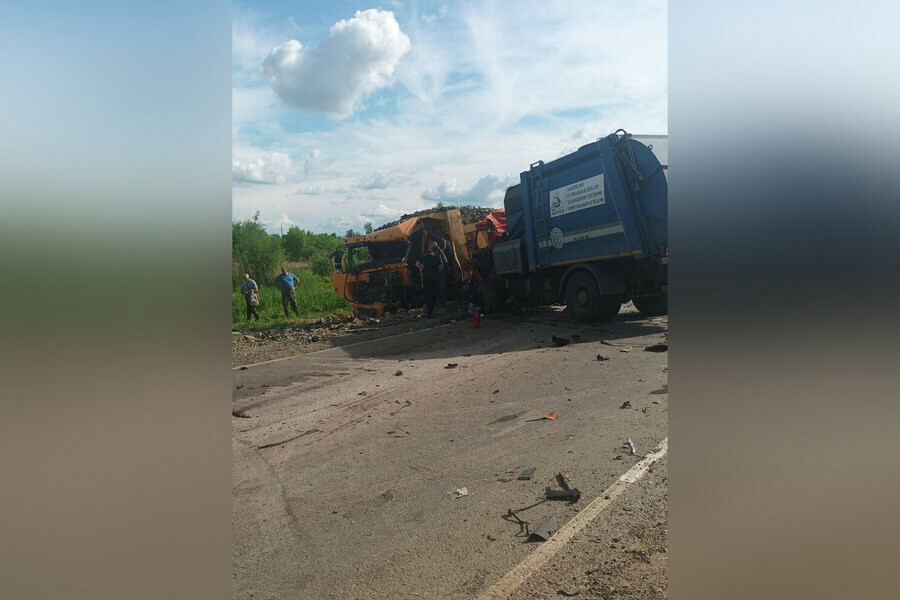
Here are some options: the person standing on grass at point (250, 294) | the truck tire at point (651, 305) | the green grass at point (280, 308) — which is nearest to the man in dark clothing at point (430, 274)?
the truck tire at point (651, 305)

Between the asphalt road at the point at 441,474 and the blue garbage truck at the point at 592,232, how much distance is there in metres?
2.43

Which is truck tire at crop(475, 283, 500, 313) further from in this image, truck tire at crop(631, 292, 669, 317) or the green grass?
the green grass

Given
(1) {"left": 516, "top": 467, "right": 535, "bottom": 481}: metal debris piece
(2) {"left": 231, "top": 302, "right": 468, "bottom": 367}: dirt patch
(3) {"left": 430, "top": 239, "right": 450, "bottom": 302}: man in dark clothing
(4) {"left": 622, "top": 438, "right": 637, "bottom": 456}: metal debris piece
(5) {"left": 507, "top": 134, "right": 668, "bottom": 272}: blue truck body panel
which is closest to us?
(1) {"left": 516, "top": 467, "right": 535, "bottom": 481}: metal debris piece

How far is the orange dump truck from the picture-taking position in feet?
49.8

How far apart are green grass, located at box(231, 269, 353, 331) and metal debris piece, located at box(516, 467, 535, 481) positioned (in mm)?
13445

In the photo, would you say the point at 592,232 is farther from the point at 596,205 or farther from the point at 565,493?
the point at 565,493

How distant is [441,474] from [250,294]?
46.9ft

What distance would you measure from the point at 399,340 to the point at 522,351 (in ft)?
9.81

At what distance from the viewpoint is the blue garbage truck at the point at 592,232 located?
1003 centimetres

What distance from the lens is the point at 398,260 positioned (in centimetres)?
1539

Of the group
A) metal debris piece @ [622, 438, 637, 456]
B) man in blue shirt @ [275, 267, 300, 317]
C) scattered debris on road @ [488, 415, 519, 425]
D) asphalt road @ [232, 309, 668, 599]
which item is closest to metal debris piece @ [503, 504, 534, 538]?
asphalt road @ [232, 309, 668, 599]
